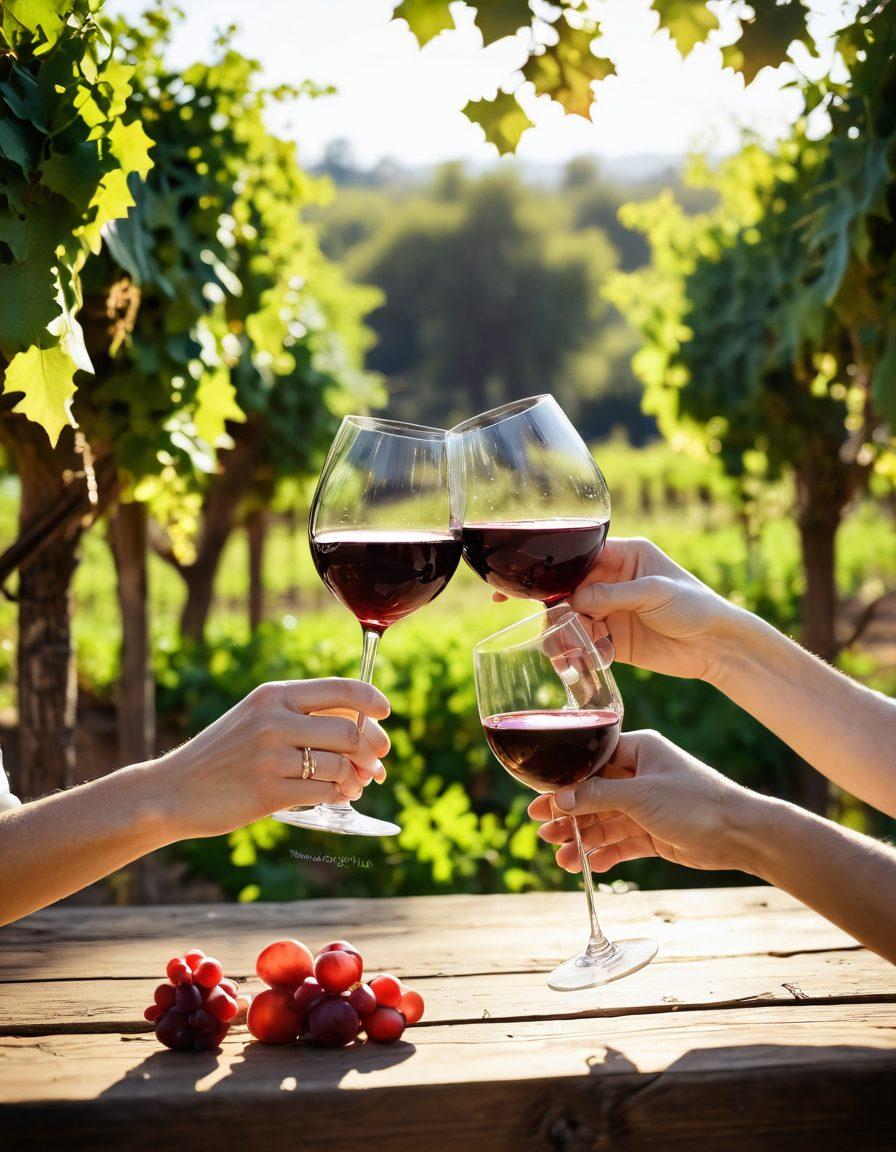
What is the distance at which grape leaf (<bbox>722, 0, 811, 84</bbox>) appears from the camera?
1823 millimetres

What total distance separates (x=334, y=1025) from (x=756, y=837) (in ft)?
1.75

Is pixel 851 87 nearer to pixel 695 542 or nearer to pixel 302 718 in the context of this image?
pixel 302 718

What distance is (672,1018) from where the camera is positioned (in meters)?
1.42

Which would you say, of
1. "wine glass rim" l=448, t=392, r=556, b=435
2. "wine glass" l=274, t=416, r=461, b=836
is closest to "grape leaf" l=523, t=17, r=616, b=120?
"wine glass rim" l=448, t=392, r=556, b=435

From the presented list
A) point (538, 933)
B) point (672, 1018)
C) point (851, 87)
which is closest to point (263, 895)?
point (538, 933)

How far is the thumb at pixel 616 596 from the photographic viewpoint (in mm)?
1603

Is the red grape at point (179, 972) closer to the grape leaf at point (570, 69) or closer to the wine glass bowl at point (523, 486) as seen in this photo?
the wine glass bowl at point (523, 486)

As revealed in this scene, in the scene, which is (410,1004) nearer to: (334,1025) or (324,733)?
(334,1025)

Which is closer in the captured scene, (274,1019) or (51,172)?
(274,1019)

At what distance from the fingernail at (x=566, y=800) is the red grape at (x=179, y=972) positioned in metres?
0.49

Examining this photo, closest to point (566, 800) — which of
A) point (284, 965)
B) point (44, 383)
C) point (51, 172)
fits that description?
point (284, 965)

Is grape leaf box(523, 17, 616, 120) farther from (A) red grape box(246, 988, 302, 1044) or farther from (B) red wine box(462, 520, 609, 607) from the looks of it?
(A) red grape box(246, 988, 302, 1044)

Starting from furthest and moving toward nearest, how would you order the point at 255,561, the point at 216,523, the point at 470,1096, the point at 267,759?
the point at 255,561 → the point at 216,523 → the point at 267,759 → the point at 470,1096

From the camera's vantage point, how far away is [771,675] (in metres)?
1.79
